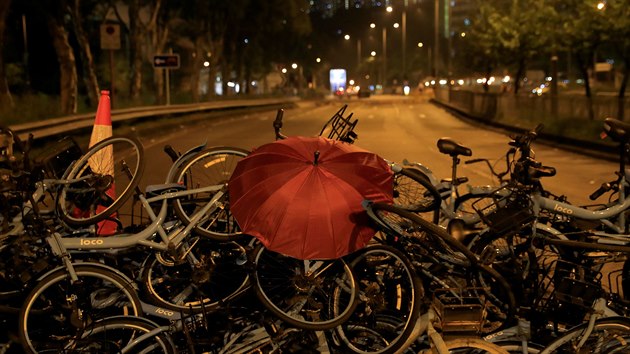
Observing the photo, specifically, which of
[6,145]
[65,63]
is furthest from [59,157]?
[65,63]

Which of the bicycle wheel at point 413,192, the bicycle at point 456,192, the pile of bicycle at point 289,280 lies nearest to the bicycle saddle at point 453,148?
the bicycle at point 456,192

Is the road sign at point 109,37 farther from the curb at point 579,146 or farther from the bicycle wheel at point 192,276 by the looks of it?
the bicycle wheel at point 192,276

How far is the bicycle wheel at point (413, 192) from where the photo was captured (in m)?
6.04

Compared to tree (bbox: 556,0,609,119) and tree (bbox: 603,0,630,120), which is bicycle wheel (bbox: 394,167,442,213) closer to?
tree (bbox: 603,0,630,120)

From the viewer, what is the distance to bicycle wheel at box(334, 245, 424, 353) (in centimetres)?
446

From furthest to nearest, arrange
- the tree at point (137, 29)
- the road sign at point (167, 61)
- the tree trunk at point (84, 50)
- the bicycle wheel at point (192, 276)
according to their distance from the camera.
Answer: the tree at point (137, 29), the road sign at point (167, 61), the tree trunk at point (84, 50), the bicycle wheel at point (192, 276)

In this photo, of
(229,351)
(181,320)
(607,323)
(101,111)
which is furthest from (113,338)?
(101,111)

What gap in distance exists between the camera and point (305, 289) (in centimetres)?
453

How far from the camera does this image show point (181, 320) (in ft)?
14.9

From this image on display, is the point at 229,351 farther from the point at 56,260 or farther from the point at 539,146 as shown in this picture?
the point at 539,146

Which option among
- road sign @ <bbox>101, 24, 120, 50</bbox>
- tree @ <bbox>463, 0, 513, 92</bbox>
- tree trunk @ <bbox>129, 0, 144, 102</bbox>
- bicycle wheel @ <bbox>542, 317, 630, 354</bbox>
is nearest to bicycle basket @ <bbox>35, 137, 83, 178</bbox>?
bicycle wheel @ <bbox>542, 317, 630, 354</bbox>

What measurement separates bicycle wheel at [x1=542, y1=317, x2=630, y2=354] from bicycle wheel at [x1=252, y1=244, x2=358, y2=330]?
45.8 inches

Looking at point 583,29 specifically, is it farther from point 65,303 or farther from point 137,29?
point 65,303

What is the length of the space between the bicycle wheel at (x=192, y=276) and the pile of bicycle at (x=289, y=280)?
0.4 inches
